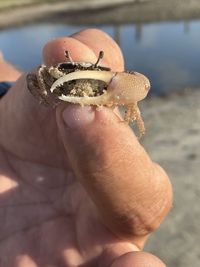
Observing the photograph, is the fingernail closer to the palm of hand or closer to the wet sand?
the palm of hand

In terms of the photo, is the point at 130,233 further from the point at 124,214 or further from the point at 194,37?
the point at 194,37

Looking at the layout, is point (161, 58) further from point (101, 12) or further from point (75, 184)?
point (75, 184)

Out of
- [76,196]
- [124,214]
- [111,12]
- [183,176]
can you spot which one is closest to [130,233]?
[124,214]

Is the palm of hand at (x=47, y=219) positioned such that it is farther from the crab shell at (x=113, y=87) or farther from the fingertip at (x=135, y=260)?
the crab shell at (x=113, y=87)

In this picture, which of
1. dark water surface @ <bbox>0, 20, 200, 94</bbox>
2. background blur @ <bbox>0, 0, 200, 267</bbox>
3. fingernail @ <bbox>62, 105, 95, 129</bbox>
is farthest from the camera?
dark water surface @ <bbox>0, 20, 200, 94</bbox>

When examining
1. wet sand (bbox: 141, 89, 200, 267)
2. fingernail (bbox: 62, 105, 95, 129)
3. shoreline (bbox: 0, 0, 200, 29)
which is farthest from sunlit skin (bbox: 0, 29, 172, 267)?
shoreline (bbox: 0, 0, 200, 29)

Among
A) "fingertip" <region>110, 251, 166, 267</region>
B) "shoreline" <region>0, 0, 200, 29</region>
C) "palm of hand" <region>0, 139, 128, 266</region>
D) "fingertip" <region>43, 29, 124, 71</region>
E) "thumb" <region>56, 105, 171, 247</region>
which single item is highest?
"fingertip" <region>43, 29, 124, 71</region>

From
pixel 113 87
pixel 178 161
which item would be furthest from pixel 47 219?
pixel 178 161
